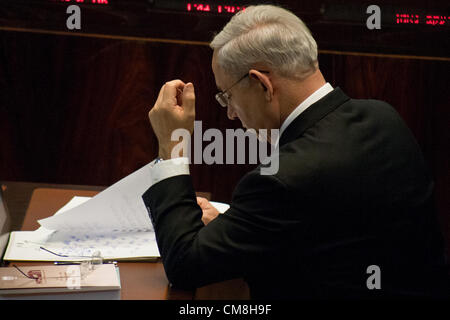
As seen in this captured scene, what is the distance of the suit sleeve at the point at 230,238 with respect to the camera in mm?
1208

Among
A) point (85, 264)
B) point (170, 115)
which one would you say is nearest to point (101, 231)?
point (85, 264)

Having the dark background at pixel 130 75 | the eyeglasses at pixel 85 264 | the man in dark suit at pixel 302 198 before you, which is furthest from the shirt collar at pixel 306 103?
the dark background at pixel 130 75

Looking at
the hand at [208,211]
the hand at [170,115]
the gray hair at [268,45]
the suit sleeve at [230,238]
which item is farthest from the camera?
the hand at [208,211]

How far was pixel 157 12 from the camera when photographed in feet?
8.18

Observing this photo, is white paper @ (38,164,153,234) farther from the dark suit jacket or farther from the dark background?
the dark background

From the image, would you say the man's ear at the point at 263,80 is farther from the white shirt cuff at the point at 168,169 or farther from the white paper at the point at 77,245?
the white paper at the point at 77,245

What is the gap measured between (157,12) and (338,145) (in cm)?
141

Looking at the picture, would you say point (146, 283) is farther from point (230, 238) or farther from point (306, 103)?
point (306, 103)

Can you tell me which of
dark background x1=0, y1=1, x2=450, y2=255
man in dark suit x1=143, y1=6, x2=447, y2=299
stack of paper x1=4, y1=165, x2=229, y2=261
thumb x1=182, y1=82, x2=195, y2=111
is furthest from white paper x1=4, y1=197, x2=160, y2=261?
dark background x1=0, y1=1, x2=450, y2=255

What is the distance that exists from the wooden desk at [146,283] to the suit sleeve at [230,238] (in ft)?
0.11

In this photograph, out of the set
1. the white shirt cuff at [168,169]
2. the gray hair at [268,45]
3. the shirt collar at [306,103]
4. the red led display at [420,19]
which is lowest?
the white shirt cuff at [168,169]

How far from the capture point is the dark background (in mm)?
2502

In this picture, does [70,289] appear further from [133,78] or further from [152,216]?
[133,78]
